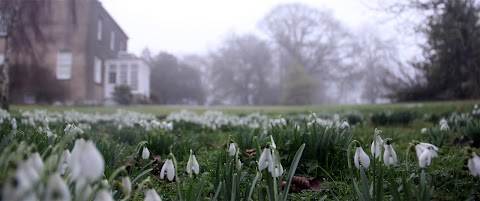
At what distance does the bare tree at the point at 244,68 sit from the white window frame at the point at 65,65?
2880cm

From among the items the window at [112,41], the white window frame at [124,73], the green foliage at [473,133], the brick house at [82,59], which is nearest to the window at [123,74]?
the white window frame at [124,73]

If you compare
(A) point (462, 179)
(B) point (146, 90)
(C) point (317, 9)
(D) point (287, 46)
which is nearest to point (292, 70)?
(D) point (287, 46)

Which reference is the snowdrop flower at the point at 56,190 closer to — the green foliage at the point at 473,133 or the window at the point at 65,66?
the green foliage at the point at 473,133

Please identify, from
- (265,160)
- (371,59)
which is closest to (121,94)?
(265,160)

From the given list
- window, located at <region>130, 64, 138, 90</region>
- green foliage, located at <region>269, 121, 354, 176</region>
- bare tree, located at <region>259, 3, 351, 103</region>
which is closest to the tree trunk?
green foliage, located at <region>269, 121, 354, 176</region>

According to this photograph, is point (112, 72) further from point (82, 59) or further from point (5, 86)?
point (5, 86)

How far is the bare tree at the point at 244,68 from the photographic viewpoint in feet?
151

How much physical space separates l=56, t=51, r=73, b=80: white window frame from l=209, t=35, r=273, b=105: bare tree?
28.8 m

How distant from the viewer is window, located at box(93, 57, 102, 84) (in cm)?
2152

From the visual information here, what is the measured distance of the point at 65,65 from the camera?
749 inches

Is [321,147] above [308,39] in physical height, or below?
below

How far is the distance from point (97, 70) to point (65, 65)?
311cm

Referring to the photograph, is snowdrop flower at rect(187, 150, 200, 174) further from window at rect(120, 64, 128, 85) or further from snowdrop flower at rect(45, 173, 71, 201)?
window at rect(120, 64, 128, 85)

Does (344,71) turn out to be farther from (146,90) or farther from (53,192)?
(53,192)
